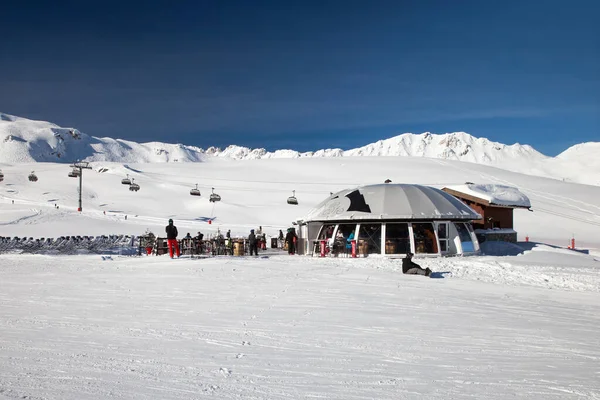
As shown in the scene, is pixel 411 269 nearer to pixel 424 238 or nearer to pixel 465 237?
pixel 424 238

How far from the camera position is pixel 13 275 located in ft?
58.2

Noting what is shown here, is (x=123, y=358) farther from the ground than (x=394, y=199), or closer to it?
closer to it

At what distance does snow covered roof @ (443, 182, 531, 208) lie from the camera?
33562 mm

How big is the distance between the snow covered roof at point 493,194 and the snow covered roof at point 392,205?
5131 millimetres

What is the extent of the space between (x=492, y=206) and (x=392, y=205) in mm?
10277

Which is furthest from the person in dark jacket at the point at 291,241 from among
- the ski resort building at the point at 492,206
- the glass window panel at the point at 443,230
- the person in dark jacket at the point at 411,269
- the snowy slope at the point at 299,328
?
the person in dark jacket at the point at 411,269

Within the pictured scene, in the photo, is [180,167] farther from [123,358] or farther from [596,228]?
[123,358]

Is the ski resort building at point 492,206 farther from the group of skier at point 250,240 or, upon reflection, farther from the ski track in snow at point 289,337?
the ski track in snow at point 289,337

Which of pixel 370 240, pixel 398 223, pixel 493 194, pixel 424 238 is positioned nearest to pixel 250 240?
pixel 370 240

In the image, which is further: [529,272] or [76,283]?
[529,272]

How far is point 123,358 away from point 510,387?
16.1 feet

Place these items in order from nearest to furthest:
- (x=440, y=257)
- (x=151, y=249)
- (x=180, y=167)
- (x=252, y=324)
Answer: (x=252, y=324), (x=440, y=257), (x=151, y=249), (x=180, y=167)

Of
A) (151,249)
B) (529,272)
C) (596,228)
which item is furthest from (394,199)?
(596,228)

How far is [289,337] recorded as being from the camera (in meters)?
9.34
